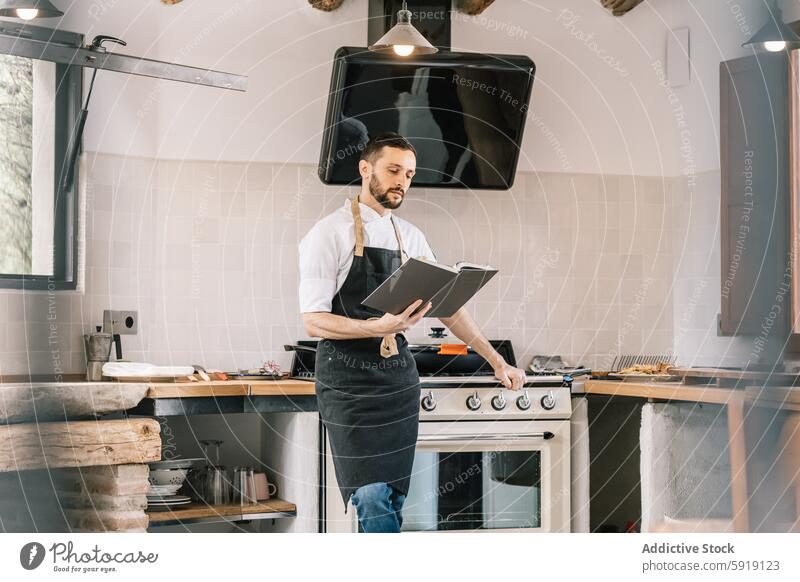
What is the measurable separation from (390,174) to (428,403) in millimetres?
688

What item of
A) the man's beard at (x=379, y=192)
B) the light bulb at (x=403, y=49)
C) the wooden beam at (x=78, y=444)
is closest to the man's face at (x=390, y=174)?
the man's beard at (x=379, y=192)

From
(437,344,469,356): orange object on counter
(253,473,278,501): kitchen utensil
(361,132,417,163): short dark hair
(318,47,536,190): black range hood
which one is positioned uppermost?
(318,47,536,190): black range hood

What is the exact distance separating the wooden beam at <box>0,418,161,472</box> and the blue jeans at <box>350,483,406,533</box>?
52cm

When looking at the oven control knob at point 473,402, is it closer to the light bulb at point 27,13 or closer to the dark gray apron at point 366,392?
the dark gray apron at point 366,392

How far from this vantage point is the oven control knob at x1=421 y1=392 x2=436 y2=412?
2.79 m

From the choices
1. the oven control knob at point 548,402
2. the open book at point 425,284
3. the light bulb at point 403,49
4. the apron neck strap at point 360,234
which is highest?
the light bulb at point 403,49

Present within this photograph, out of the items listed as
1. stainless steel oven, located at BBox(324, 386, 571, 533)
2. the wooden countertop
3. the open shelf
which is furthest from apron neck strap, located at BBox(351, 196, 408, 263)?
the open shelf

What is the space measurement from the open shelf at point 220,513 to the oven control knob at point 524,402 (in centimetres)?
70

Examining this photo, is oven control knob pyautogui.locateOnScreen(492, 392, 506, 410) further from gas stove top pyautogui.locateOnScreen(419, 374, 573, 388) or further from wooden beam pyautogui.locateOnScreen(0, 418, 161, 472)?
wooden beam pyautogui.locateOnScreen(0, 418, 161, 472)

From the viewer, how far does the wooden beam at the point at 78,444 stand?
2279 mm

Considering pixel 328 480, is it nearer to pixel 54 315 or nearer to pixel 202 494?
pixel 202 494
